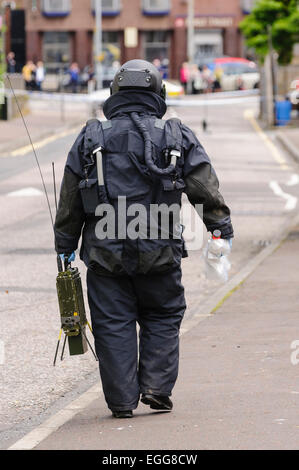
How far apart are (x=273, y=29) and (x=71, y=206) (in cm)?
3986

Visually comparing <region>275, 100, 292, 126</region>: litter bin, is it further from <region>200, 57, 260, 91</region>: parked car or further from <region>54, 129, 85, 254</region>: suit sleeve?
<region>54, 129, 85, 254</region>: suit sleeve

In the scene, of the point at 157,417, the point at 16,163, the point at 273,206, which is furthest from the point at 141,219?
the point at 16,163

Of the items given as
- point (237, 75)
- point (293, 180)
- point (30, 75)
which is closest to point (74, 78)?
point (30, 75)

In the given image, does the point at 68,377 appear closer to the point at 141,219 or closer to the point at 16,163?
the point at 141,219

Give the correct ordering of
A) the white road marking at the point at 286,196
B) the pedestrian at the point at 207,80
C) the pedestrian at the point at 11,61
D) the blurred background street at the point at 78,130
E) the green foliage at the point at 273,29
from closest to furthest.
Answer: the blurred background street at the point at 78,130
the white road marking at the point at 286,196
the green foliage at the point at 273,29
the pedestrian at the point at 11,61
the pedestrian at the point at 207,80

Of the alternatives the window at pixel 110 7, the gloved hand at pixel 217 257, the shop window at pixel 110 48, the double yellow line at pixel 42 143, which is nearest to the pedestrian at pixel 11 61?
the double yellow line at pixel 42 143

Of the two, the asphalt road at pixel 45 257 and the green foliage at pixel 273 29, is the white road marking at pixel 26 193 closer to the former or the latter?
the asphalt road at pixel 45 257

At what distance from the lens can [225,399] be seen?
6449mm

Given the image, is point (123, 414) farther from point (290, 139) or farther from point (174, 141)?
point (290, 139)

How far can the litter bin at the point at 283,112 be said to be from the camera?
3750cm

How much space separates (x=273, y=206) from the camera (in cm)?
1770

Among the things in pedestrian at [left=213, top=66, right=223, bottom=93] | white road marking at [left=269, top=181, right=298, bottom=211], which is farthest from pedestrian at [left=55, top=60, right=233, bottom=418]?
pedestrian at [left=213, top=66, right=223, bottom=93]

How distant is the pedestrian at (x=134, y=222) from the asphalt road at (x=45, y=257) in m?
0.71

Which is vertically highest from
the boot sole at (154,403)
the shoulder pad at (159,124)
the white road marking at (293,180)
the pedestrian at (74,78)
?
the shoulder pad at (159,124)
